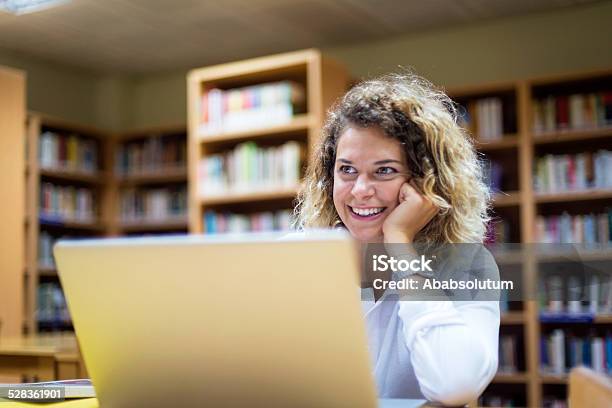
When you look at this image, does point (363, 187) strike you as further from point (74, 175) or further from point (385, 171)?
point (74, 175)

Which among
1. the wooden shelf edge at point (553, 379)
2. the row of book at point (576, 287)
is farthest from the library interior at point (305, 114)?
the row of book at point (576, 287)

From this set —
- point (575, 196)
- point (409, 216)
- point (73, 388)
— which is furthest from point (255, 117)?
point (73, 388)

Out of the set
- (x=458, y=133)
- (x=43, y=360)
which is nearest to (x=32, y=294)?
(x=43, y=360)

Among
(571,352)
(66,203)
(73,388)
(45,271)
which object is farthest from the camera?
(66,203)

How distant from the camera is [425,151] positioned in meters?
1.26

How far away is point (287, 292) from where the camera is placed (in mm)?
752

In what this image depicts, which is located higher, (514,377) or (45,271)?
(45,271)

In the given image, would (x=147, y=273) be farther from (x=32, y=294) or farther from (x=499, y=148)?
(x=32, y=294)

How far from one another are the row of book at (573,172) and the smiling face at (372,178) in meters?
3.55

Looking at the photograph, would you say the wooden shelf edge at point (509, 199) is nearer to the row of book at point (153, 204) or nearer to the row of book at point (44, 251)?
the row of book at point (153, 204)

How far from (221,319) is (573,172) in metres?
4.09

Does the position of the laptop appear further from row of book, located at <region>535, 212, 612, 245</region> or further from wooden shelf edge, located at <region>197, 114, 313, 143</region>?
row of book, located at <region>535, 212, 612, 245</region>

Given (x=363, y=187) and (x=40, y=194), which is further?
(x=40, y=194)

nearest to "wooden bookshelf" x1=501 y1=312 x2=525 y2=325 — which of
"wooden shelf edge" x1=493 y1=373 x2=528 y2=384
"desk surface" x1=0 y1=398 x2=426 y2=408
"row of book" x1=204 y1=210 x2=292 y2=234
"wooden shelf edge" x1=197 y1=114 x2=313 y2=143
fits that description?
"wooden shelf edge" x1=493 y1=373 x2=528 y2=384
